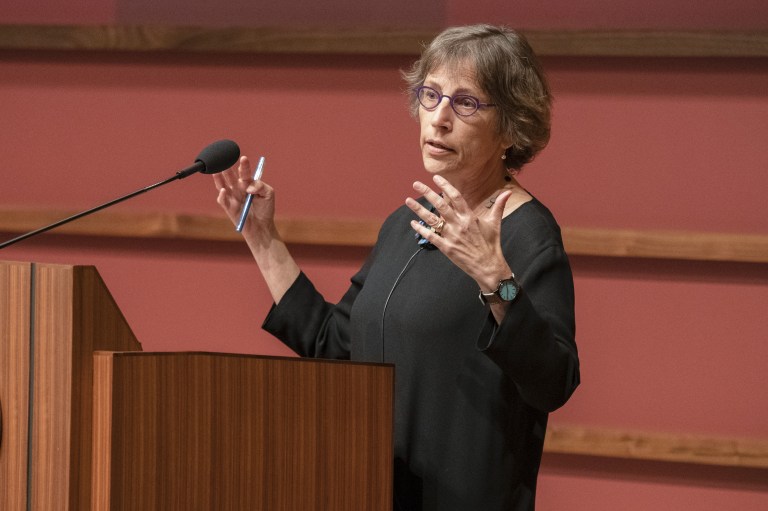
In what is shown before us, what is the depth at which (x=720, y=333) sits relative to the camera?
2.47 m

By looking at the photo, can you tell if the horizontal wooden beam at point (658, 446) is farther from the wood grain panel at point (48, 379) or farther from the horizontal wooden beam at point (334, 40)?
the wood grain panel at point (48, 379)

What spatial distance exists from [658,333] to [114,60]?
1.55m

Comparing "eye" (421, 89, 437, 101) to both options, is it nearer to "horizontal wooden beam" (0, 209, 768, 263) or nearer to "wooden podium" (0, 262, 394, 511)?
"wooden podium" (0, 262, 394, 511)

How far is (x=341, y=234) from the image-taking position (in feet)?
8.64

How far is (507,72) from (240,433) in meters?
0.67

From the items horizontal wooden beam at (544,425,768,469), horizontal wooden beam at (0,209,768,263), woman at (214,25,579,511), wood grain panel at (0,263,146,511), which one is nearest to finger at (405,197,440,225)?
woman at (214,25,579,511)

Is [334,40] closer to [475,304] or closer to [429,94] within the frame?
[429,94]

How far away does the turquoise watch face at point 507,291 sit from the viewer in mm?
1214

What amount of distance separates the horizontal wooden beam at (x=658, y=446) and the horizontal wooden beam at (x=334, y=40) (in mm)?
900

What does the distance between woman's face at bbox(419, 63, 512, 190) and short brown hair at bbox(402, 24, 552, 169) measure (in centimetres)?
1

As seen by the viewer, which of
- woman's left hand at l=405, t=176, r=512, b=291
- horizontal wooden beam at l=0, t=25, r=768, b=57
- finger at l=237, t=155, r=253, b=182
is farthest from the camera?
horizontal wooden beam at l=0, t=25, r=768, b=57

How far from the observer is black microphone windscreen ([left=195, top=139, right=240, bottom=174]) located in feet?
5.00

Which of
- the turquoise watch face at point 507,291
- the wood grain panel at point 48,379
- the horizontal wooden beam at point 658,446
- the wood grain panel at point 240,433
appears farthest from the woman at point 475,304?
the horizontal wooden beam at point 658,446

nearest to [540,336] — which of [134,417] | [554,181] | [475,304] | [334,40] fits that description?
[475,304]
